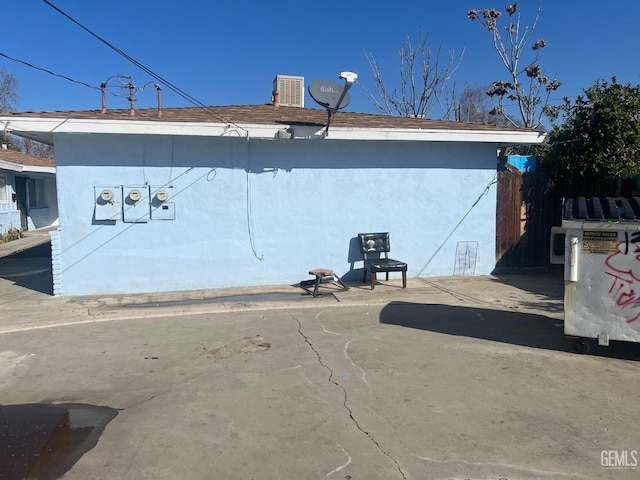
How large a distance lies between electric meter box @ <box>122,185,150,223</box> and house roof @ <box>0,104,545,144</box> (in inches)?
44.1

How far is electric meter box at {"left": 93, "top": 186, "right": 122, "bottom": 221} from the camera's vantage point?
8891mm

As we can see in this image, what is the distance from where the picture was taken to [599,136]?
10.0 metres

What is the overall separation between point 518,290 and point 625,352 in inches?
143

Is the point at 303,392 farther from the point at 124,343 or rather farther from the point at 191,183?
the point at 191,183

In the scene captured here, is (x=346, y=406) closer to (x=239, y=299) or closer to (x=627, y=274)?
(x=627, y=274)

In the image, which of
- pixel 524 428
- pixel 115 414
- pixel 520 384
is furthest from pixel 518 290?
pixel 115 414

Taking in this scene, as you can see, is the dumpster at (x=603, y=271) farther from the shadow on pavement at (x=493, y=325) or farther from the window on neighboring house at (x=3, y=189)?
the window on neighboring house at (x=3, y=189)

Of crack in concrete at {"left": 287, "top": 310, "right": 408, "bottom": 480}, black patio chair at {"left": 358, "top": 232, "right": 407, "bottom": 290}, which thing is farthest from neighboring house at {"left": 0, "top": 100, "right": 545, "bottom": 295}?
crack in concrete at {"left": 287, "top": 310, "right": 408, "bottom": 480}

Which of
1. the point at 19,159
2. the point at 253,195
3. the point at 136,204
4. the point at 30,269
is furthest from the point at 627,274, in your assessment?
the point at 19,159

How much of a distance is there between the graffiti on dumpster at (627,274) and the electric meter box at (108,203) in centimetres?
A: 800

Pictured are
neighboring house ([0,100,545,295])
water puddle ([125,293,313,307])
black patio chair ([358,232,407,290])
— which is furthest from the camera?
black patio chair ([358,232,407,290])

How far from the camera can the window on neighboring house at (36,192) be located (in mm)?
24753

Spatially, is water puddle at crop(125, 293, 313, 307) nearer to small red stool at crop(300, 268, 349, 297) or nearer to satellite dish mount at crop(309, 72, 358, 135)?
small red stool at crop(300, 268, 349, 297)

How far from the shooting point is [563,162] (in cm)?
1058
